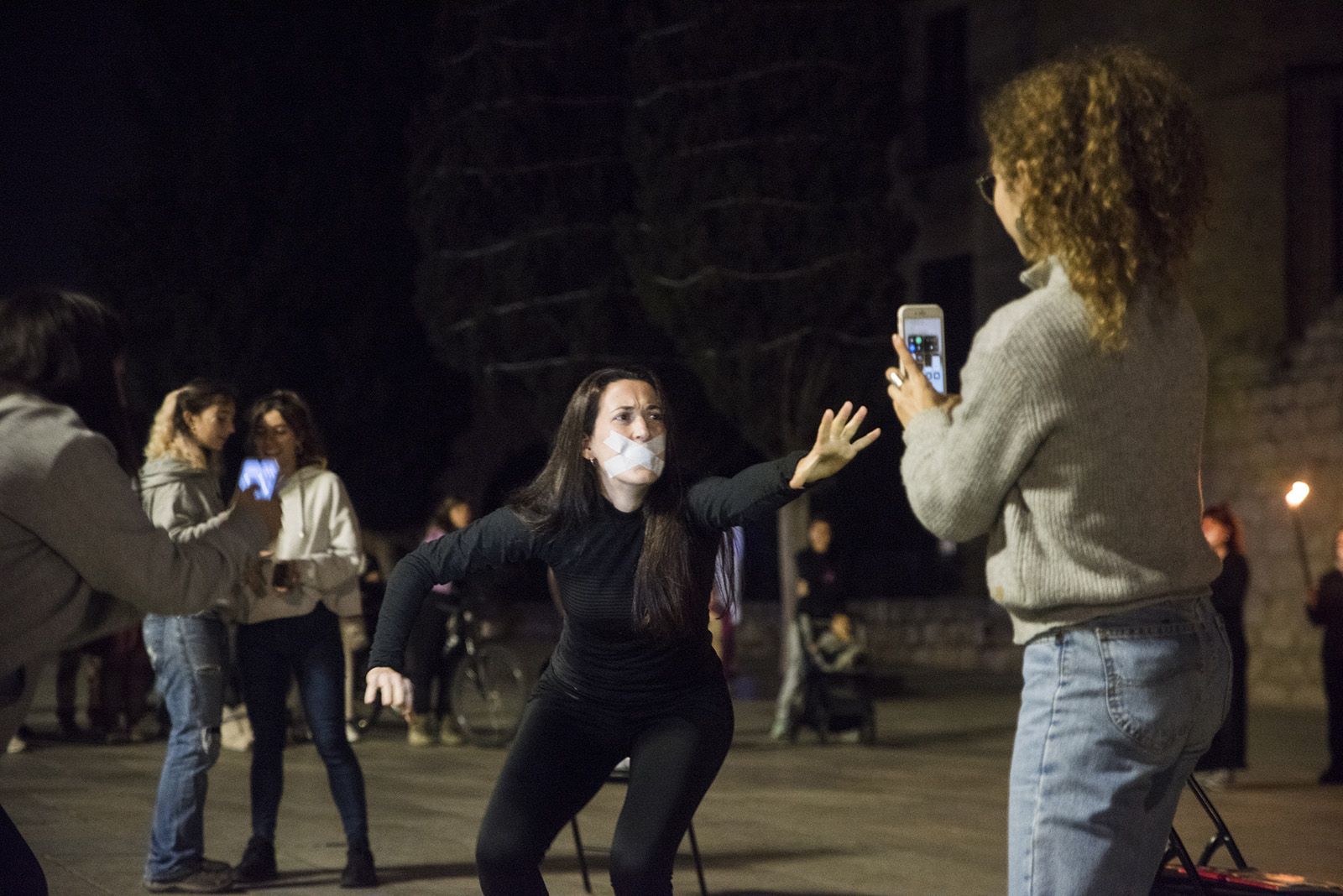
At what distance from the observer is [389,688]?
456 cm

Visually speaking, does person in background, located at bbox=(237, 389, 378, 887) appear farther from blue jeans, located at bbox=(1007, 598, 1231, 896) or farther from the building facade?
the building facade

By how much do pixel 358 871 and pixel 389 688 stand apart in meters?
3.16

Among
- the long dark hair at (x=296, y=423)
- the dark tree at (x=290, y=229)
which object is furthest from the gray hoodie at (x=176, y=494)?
the dark tree at (x=290, y=229)

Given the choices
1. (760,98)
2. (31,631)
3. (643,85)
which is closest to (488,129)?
(643,85)

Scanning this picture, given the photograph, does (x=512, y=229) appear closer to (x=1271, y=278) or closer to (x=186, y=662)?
(x=1271, y=278)

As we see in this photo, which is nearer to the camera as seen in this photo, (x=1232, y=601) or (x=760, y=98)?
(x=1232, y=601)

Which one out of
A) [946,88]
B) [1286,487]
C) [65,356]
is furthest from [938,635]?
[65,356]

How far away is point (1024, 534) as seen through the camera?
10.3ft

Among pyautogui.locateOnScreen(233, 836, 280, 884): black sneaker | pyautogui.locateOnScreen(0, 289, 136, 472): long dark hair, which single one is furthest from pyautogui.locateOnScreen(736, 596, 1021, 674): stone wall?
pyautogui.locateOnScreen(0, 289, 136, 472): long dark hair

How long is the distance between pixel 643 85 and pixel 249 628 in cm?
1496

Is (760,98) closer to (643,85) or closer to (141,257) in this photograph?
(643,85)

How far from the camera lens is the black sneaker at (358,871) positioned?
7461 millimetres

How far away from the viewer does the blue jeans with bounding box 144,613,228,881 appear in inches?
287

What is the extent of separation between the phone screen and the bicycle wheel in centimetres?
1066
